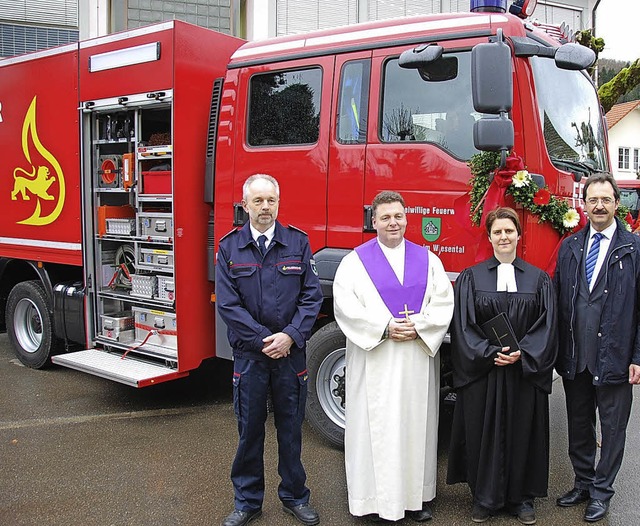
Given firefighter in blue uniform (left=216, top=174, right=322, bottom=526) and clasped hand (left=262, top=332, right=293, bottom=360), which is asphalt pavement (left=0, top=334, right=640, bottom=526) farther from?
clasped hand (left=262, top=332, right=293, bottom=360)

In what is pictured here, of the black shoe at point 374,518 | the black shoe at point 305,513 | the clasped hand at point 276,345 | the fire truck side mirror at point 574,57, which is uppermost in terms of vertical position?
the fire truck side mirror at point 574,57

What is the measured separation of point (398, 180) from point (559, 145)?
1059 millimetres

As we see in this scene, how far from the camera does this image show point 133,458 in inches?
188

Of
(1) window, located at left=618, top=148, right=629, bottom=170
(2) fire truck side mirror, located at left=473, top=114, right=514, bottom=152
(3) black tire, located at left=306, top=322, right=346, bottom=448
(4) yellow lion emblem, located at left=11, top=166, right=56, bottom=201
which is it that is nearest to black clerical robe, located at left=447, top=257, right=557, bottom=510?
(2) fire truck side mirror, located at left=473, top=114, right=514, bottom=152

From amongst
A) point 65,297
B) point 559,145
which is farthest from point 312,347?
point 65,297

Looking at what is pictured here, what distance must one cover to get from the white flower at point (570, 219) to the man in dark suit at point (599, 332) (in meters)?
0.25

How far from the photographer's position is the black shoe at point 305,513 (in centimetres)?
376

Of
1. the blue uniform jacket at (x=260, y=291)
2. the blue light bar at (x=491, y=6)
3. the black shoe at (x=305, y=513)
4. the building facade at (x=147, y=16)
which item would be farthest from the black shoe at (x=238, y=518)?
the building facade at (x=147, y=16)

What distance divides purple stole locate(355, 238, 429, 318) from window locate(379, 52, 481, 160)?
3.07 feet

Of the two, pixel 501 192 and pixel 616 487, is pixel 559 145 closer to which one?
pixel 501 192

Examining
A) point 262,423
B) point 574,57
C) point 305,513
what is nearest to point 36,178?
point 262,423

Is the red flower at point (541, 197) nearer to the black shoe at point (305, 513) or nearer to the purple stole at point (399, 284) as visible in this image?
the purple stole at point (399, 284)

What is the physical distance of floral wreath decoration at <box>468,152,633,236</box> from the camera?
156 inches

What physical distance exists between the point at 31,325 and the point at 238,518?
4.52 meters
